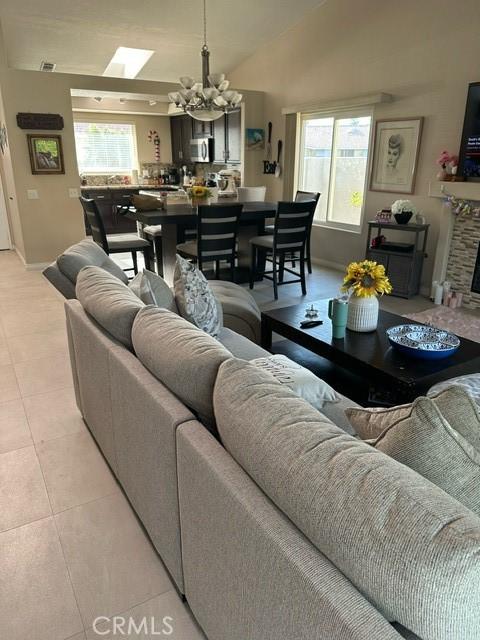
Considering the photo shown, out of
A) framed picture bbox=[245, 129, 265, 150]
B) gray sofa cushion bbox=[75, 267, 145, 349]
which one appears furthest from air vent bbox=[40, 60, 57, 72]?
gray sofa cushion bbox=[75, 267, 145, 349]

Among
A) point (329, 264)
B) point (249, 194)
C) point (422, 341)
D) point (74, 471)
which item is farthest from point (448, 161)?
point (74, 471)

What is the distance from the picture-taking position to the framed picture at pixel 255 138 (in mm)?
7129

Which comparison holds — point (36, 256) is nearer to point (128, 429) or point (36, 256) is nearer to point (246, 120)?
point (246, 120)

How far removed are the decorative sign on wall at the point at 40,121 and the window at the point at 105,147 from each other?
11.5ft

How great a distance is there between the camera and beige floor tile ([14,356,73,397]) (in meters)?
2.99

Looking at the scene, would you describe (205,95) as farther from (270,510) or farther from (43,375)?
(270,510)

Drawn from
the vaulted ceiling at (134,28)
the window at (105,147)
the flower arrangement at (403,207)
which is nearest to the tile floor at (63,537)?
the flower arrangement at (403,207)

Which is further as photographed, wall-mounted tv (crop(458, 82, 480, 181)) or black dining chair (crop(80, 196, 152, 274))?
black dining chair (crop(80, 196, 152, 274))

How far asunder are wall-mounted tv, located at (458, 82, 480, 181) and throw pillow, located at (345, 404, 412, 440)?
13.0ft

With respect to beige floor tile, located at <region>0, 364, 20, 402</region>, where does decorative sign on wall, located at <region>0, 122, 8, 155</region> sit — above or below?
above

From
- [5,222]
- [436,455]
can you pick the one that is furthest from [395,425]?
[5,222]

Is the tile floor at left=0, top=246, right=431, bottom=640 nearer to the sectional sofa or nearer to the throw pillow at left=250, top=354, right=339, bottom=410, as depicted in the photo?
the sectional sofa

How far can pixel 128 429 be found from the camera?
1733mm

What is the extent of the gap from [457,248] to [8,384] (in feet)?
14.0
